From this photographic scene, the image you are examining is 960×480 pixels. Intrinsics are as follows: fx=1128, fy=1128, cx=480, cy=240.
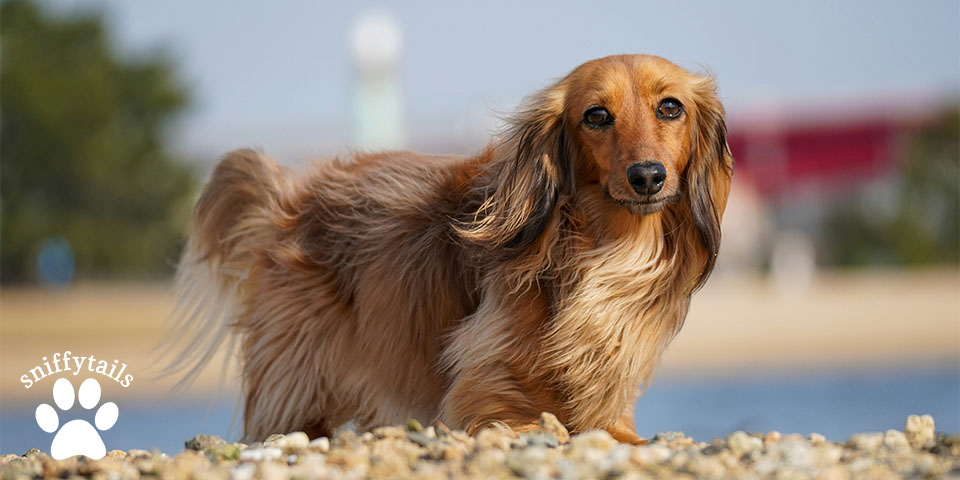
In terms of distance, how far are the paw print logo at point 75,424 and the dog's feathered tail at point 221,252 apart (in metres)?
0.86

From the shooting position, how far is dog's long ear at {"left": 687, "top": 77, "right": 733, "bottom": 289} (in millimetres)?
3766

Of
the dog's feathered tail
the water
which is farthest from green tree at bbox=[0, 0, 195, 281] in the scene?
the dog's feathered tail

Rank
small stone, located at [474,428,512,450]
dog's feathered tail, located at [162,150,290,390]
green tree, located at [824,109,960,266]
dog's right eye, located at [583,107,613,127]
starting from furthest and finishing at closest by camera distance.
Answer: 1. green tree, located at [824,109,960,266]
2. dog's feathered tail, located at [162,150,290,390]
3. dog's right eye, located at [583,107,613,127]
4. small stone, located at [474,428,512,450]

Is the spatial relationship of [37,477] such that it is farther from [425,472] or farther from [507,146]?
[507,146]

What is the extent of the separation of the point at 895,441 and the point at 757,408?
810 cm

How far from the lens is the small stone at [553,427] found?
348cm

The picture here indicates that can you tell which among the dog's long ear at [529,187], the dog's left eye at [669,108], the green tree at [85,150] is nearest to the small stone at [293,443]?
the dog's long ear at [529,187]

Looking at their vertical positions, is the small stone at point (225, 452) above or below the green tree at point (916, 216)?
below

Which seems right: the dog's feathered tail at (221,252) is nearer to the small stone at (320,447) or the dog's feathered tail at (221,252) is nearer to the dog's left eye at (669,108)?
the small stone at (320,447)

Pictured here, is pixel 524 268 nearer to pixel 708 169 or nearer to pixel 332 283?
pixel 708 169

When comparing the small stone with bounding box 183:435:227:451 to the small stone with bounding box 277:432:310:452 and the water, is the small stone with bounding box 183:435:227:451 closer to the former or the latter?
the small stone with bounding box 277:432:310:452

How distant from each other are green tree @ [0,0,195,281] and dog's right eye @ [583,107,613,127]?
15913mm

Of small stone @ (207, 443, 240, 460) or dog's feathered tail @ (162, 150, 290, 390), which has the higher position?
dog's feathered tail @ (162, 150, 290, 390)

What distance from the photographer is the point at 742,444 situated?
3205 mm
